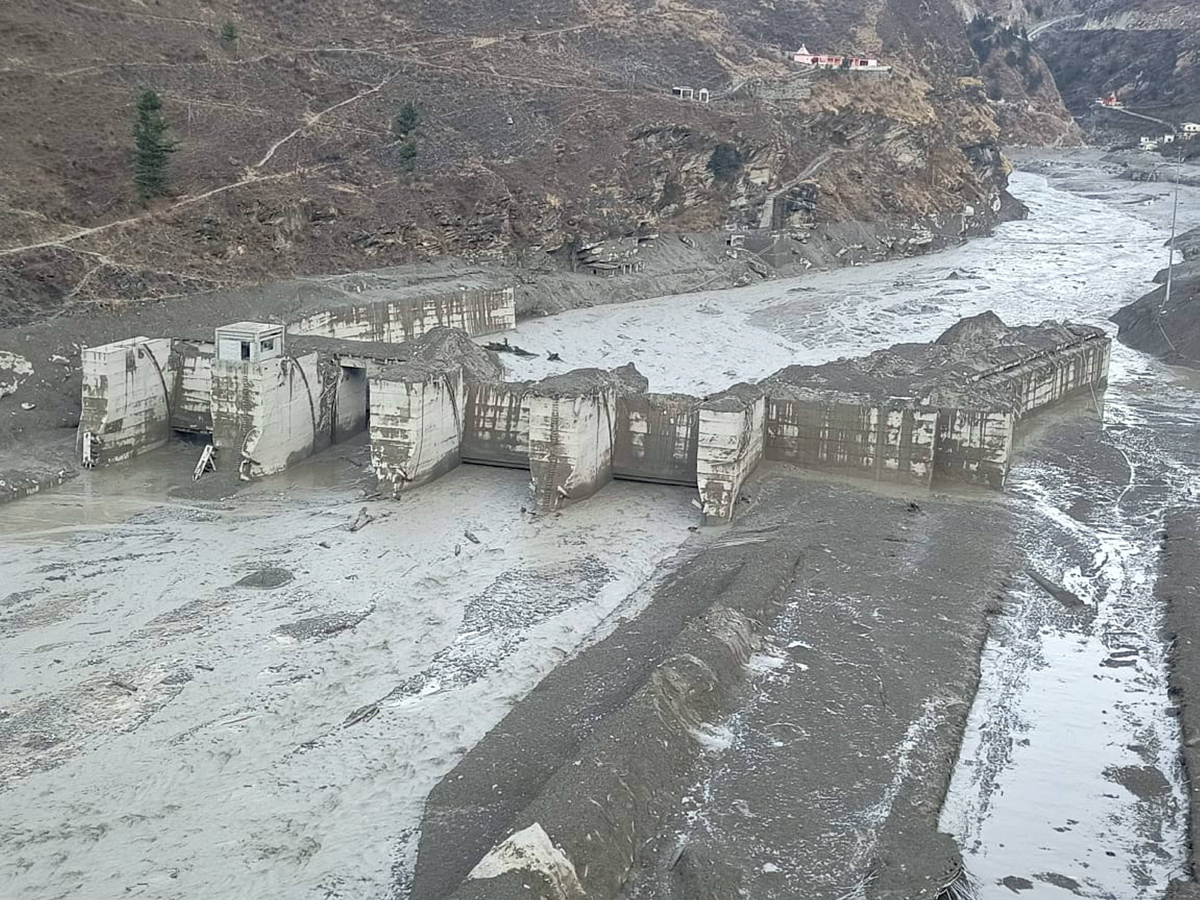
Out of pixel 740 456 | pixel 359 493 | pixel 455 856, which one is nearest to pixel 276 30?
pixel 359 493

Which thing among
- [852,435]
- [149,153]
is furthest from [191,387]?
[852,435]

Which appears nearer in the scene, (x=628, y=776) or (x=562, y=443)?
(x=628, y=776)

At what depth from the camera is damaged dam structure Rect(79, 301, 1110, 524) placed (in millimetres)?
28453

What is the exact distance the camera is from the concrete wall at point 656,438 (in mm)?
29531

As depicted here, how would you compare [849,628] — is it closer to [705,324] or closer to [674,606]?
[674,606]

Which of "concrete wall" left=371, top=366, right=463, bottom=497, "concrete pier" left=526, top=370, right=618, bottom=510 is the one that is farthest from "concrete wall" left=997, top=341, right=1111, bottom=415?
"concrete wall" left=371, top=366, right=463, bottom=497

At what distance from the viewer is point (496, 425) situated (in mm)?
31344

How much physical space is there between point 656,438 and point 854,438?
Result: 4371 millimetres

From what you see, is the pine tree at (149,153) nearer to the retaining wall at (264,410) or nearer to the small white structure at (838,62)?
the retaining wall at (264,410)

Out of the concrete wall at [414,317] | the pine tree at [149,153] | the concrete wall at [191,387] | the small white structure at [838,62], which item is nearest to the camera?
the concrete wall at [191,387]

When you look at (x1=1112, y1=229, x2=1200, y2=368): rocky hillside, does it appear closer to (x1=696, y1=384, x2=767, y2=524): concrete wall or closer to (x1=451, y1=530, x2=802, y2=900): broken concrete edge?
(x1=696, y1=384, x2=767, y2=524): concrete wall

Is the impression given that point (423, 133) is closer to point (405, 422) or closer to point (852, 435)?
point (405, 422)

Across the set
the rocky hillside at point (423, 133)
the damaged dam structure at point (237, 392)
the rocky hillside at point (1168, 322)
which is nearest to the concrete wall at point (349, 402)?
the damaged dam structure at point (237, 392)

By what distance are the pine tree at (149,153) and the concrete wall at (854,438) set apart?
79.8ft
